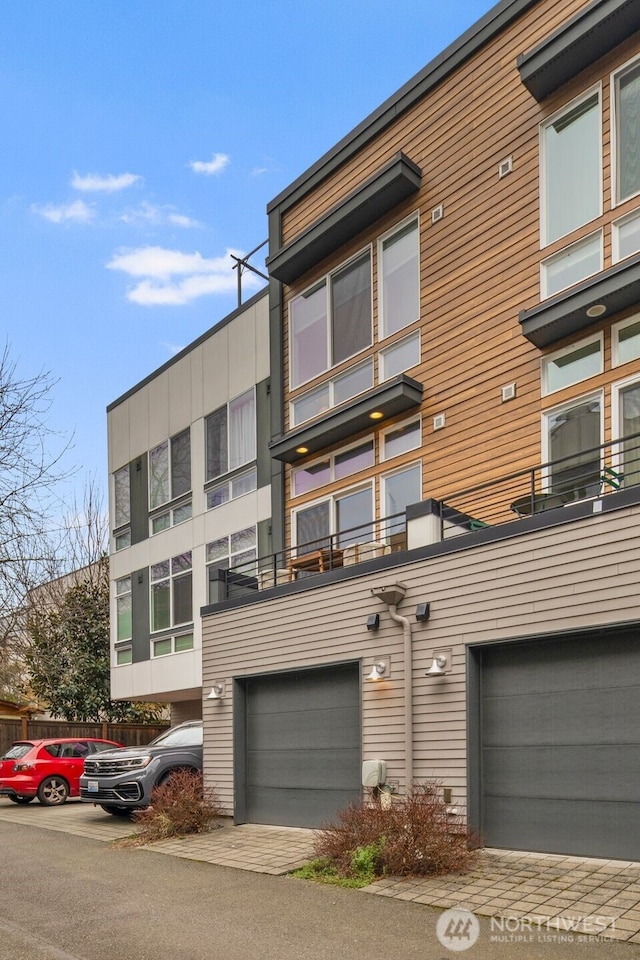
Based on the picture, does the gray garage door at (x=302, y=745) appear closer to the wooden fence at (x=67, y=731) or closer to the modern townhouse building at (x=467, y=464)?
the modern townhouse building at (x=467, y=464)

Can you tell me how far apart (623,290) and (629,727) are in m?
4.90

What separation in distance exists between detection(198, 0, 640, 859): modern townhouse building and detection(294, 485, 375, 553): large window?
0.05 m

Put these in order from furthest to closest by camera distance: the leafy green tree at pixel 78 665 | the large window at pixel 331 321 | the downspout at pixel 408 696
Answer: the leafy green tree at pixel 78 665
the large window at pixel 331 321
the downspout at pixel 408 696

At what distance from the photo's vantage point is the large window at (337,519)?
1465cm

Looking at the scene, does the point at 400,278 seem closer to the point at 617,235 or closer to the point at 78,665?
Result: the point at 617,235

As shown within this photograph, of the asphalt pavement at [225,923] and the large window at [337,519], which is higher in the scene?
the large window at [337,519]

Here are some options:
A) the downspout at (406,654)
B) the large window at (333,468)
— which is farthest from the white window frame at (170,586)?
the downspout at (406,654)

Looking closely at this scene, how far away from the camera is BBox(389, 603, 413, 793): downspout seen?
421 inches

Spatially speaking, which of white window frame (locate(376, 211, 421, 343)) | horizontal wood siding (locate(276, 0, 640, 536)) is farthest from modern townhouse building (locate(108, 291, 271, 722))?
horizontal wood siding (locate(276, 0, 640, 536))

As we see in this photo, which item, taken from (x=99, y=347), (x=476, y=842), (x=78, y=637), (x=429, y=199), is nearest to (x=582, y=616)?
(x=476, y=842)

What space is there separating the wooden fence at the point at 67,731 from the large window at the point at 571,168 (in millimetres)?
16551

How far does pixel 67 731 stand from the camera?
24.3 m

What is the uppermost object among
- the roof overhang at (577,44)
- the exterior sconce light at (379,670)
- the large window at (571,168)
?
the roof overhang at (577,44)

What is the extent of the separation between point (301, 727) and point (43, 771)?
7.44 meters
